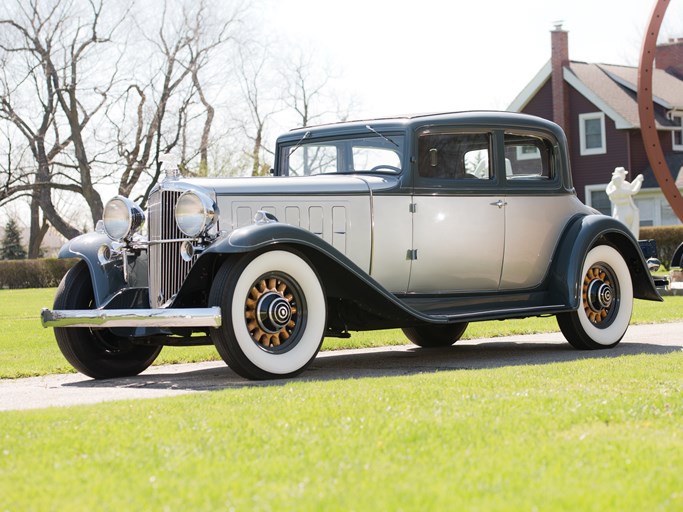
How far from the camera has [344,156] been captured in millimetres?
8906

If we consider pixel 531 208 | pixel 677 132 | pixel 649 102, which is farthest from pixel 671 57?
pixel 531 208

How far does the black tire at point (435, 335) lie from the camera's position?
1022 cm

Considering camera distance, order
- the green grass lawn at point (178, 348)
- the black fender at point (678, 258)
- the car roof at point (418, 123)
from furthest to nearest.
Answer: the black fender at point (678, 258), the green grass lawn at point (178, 348), the car roof at point (418, 123)

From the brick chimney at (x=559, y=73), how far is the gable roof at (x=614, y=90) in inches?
9.7

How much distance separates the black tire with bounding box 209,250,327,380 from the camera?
22.7 ft

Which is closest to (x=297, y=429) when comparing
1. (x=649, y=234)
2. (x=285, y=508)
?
(x=285, y=508)

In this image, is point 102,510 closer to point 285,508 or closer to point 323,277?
point 285,508

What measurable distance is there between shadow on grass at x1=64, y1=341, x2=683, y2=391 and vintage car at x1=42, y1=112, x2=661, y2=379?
0.26 meters

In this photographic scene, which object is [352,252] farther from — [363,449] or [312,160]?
[363,449]

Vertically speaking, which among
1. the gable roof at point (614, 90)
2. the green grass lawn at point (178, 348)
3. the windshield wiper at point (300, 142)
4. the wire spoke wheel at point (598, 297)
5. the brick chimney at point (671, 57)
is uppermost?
the brick chimney at point (671, 57)

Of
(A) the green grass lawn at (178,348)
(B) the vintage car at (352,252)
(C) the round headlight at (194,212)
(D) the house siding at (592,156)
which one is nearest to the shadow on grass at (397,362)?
(B) the vintage car at (352,252)

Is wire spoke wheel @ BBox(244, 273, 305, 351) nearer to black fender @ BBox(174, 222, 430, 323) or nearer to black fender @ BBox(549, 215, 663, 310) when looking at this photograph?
black fender @ BBox(174, 222, 430, 323)

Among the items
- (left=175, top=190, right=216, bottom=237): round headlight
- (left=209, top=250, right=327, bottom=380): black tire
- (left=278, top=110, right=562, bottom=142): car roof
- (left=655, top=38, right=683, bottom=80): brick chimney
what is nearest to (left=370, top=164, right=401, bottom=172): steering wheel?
(left=278, top=110, right=562, bottom=142): car roof

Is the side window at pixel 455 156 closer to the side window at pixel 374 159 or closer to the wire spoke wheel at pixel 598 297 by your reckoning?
the side window at pixel 374 159
